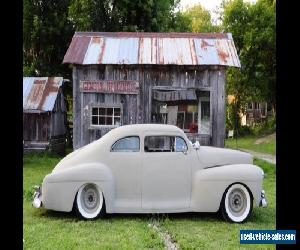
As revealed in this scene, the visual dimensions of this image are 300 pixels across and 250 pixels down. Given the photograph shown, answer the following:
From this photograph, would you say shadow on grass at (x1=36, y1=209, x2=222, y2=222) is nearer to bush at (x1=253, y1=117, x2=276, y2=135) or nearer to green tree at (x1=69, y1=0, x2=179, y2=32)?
green tree at (x1=69, y1=0, x2=179, y2=32)

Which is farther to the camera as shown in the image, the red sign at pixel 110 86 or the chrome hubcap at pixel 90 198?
the red sign at pixel 110 86

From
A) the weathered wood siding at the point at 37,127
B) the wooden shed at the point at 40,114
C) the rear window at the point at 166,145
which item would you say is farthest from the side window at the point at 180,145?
the weathered wood siding at the point at 37,127

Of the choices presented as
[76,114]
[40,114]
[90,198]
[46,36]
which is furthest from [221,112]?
[46,36]

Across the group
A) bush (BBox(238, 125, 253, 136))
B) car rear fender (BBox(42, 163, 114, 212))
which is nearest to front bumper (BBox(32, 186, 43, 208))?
car rear fender (BBox(42, 163, 114, 212))

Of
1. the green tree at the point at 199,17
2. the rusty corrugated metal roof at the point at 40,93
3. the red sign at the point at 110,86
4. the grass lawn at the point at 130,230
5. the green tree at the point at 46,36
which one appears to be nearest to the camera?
the grass lawn at the point at 130,230

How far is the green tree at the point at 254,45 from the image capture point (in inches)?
1436

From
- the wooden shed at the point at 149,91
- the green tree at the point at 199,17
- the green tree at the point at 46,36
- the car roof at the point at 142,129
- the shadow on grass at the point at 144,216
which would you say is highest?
the green tree at the point at 199,17

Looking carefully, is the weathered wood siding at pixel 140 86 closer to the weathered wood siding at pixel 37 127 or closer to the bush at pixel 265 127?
the weathered wood siding at pixel 37 127

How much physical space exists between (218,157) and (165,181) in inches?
49.4

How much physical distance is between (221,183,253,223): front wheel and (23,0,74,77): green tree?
20329 mm

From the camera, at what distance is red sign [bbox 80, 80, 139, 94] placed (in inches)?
671

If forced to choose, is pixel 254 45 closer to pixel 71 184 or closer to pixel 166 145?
pixel 166 145
